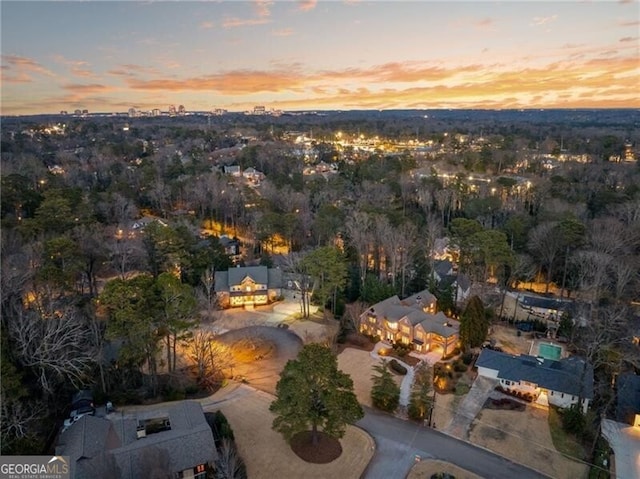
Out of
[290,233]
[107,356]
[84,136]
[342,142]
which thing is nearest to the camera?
[107,356]

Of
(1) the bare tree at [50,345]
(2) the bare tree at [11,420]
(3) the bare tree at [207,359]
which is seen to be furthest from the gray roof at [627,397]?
(2) the bare tree at [11,420]

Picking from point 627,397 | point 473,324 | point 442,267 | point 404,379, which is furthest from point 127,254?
point 627,397

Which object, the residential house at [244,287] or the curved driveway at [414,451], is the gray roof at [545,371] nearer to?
the curved driveway at [414,451]

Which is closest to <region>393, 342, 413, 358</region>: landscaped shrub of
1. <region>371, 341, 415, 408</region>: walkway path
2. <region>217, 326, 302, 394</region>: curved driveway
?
<region>371, 341, 415, 408</region>: walkway path

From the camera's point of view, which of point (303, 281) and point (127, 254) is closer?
point (303, 281)

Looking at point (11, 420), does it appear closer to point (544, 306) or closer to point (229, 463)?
point (229, 463)

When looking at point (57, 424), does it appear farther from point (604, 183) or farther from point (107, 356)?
point (604, 183)

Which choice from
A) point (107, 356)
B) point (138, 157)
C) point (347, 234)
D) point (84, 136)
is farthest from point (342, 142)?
point (107, 356)
